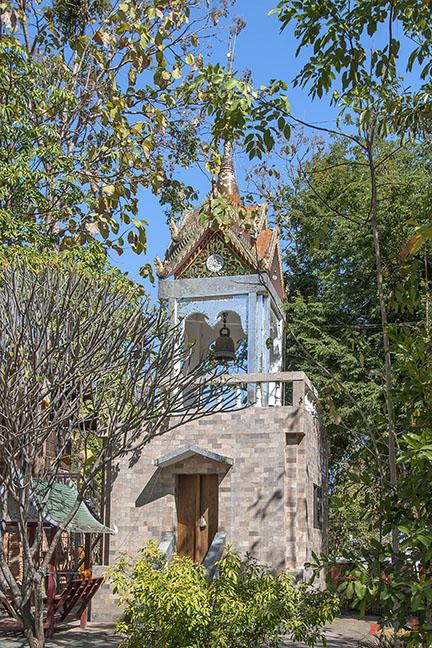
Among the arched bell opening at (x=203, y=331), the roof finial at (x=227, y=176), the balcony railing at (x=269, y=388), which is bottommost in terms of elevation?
the balcony railing at (x=269, y=388)

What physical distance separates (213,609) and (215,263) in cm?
884

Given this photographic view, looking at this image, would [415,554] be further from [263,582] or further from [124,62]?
[124,62]

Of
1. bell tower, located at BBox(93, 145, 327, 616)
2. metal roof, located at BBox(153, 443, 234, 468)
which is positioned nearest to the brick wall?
bell tower, located at BBox(93, 145, 327, 616)

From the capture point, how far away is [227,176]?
16812 millimetres

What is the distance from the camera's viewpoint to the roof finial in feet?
A: 54.3

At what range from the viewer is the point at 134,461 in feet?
47.6

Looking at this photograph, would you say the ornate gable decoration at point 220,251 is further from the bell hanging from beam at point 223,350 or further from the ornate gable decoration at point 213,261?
the bell hanging from beam at point 223,350

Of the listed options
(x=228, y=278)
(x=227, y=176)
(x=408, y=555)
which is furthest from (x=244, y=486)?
(x=408, y=555)

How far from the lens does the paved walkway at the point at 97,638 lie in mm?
11602

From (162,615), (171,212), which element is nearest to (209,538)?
(162,615)

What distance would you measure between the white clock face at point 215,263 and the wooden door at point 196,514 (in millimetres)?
4513

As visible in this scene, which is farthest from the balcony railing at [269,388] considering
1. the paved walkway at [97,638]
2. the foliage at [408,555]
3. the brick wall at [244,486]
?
the foliage at [408,555]

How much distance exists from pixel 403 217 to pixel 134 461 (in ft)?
28.8

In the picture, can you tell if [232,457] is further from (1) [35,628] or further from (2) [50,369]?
(1) [35,628]
